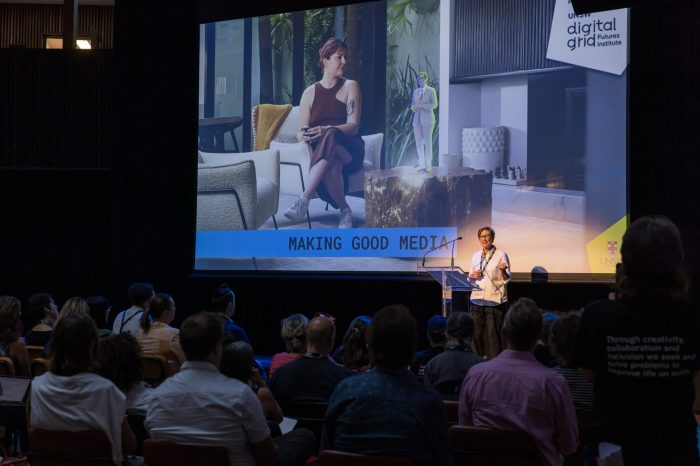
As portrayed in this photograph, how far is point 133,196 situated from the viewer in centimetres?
950

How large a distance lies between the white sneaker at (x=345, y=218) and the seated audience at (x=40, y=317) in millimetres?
3561

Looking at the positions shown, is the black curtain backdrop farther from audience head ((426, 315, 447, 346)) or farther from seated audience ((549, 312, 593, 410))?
seated audience ((549, 312, 593, 410))

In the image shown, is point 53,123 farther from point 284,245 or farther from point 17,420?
point 17,420

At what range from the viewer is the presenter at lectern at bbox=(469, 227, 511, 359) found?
748 cm

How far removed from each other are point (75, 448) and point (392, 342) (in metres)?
1.26

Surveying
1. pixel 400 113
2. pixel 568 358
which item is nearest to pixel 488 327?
pixel 400 113

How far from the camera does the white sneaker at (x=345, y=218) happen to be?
859cm

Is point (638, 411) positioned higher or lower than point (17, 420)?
higher

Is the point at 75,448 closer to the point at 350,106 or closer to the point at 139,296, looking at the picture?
the point at 139,296

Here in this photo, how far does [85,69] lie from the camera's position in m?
9.68

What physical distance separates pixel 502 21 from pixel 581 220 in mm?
2089

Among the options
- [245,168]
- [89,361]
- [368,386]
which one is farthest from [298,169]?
[368,386]

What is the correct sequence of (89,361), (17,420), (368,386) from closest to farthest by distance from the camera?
(368,386), (89,361), (17,420)

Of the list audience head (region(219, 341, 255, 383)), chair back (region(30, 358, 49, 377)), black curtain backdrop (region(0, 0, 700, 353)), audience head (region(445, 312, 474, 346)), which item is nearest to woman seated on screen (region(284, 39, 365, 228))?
black curtain backdrop (region(0, 0, 700, 353))
